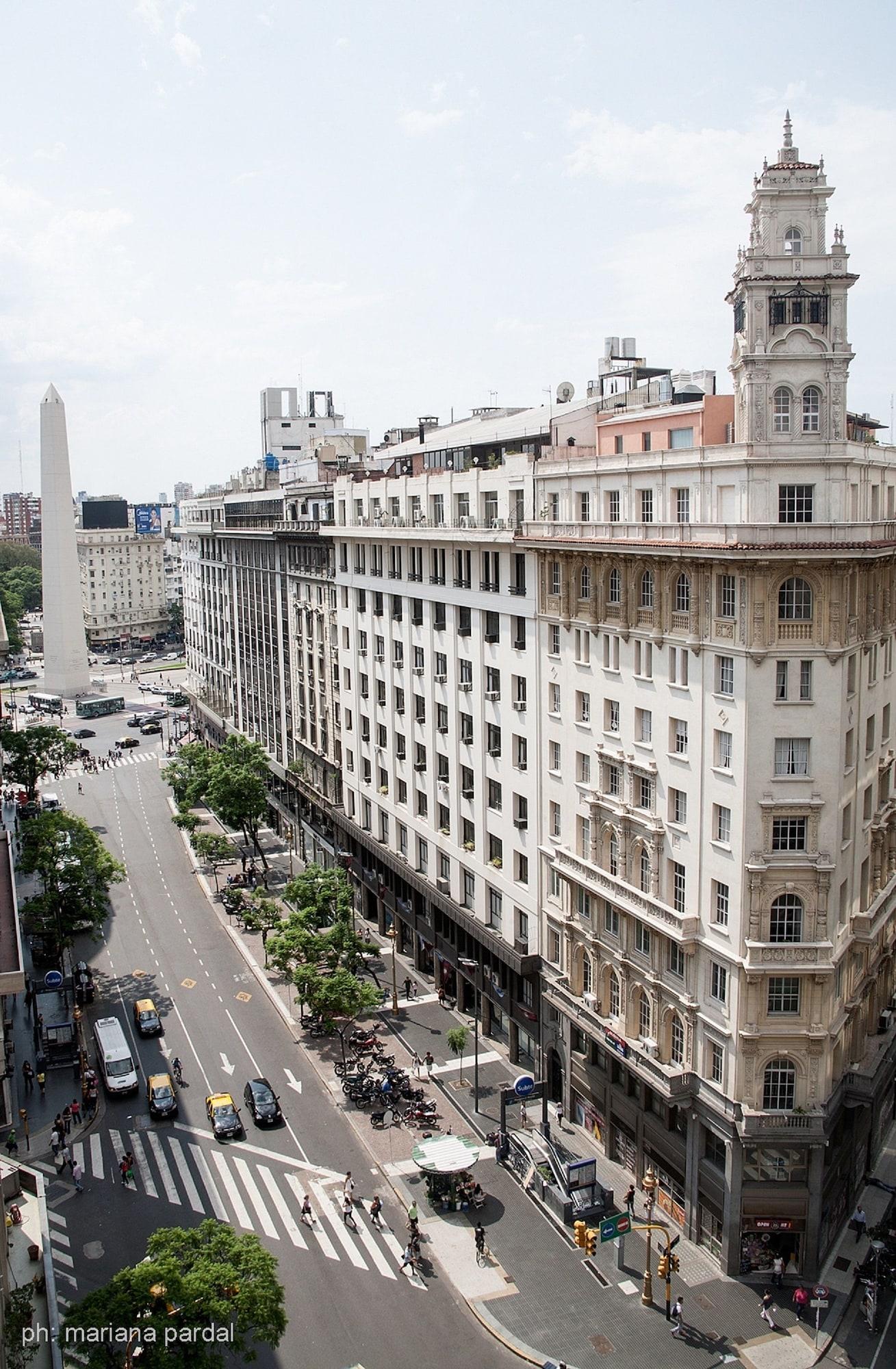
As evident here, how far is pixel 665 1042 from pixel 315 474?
67.8 metres

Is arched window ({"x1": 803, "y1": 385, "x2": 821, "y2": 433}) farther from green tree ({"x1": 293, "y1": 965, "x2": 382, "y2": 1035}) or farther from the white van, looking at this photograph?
the white van

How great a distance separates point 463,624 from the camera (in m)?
71.4

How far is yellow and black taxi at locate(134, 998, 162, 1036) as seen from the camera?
7381 centimetres

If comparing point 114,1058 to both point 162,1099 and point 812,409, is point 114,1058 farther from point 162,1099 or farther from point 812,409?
point 812,409

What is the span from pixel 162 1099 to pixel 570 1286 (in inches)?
1042

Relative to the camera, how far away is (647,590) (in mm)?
52969

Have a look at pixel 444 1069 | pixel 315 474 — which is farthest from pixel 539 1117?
pixel 315 474

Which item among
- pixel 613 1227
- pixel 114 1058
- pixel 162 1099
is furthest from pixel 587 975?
pixel 114 1058

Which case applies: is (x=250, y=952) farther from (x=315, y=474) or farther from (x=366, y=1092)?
(x=315, y=474)

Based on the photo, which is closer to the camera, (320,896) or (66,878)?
(320,896)

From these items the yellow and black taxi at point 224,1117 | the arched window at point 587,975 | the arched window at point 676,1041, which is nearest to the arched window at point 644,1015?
the arched window at point 676,1041

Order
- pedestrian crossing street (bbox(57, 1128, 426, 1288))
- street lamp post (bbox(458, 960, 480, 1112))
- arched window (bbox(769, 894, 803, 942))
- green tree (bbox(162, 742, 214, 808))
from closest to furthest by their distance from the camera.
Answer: arched window (bbox(769, 894, 803, 942)) < pedestrian crossing street (bbox(57, 1128, 426, 1288)) < street lamp post (bbox(458, 960, 480, 1112)) < green tree (bbox(162, 742, 214, 808))

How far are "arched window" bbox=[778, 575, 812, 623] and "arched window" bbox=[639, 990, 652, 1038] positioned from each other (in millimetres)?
20168

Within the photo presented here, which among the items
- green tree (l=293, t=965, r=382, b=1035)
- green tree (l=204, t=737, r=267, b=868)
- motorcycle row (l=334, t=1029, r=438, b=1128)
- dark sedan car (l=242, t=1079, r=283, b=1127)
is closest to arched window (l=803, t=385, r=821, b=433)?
motorcycle row (l=334, t=1029, r=438, b=1128)
